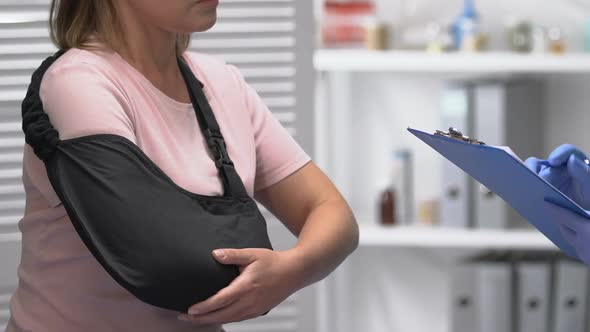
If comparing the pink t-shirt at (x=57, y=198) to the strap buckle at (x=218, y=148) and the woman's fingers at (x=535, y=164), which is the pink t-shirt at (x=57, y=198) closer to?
the strap buckle at (x=218, y=148)

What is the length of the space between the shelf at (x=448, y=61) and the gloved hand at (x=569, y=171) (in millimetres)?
1451

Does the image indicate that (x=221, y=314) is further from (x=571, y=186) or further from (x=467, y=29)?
(x=467, y=29)

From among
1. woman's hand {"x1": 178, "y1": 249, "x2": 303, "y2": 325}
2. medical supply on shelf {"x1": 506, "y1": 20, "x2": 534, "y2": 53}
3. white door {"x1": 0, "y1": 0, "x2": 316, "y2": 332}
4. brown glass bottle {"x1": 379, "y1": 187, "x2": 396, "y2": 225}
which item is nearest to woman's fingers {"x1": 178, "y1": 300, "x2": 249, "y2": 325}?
woman's hand {"x1": 178, "y1": 249, "x2": 303, "y2": 325}

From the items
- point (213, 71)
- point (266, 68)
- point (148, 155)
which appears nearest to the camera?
point (148, 155)

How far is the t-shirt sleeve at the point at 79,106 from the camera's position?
113 centimetres

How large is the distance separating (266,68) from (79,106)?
109 cm

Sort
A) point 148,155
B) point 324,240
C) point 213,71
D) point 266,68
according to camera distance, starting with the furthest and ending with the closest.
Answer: point 266,68, point 213,71, point 324,240, point 148,155

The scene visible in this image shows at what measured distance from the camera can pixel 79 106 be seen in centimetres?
114

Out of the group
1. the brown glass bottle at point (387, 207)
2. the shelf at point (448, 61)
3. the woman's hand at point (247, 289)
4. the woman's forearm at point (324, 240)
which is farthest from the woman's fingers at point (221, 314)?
the brown glass bottle at point (387, 207)

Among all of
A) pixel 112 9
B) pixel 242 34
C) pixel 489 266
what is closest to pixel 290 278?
pixel 112 9

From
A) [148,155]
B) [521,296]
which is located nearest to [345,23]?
[521,296]

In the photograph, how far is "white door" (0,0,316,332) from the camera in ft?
7.00

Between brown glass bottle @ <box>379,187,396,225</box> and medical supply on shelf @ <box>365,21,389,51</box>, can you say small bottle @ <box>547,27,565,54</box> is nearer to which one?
medical supply on shelf @ <box>365,21,389,51</box>

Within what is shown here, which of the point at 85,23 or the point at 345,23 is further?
the point at 345,23
